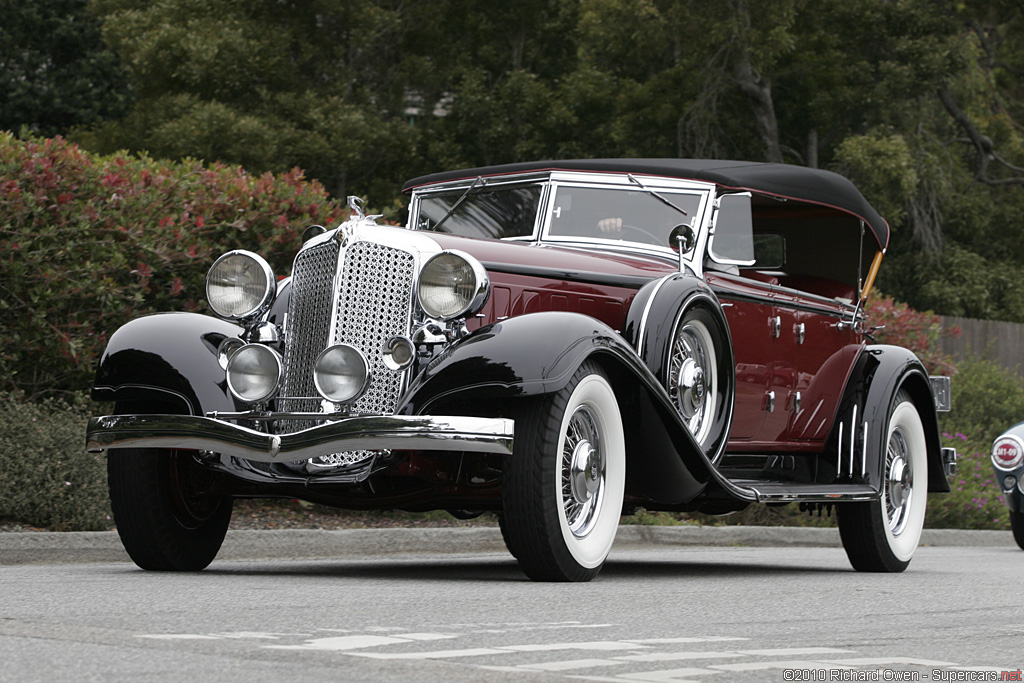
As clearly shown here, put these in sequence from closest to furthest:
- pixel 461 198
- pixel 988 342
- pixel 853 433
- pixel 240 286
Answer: pixel 240 286, pixel 461 198, pixel 853 433, pixel 988 342

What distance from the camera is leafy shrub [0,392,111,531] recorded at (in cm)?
805

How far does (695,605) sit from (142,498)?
2.61m

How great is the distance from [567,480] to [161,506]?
1.89m

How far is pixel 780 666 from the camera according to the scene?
→ 13.0 feet

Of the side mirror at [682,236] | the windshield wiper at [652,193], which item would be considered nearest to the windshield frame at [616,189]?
the windshield wiper at [652,193]

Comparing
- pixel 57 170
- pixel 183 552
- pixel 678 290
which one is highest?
pixel 57 170

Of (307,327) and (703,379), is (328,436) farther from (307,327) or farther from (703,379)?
(703,379)

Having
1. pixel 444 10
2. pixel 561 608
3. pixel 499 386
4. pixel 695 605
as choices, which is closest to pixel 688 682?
pixel 561 608

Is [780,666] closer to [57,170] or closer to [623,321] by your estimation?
[623,321]

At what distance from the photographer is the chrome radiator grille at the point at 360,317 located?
6.32m

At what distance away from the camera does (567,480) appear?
20.6 ft

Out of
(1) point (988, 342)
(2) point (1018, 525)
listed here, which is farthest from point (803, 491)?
(1) point (988, 342)

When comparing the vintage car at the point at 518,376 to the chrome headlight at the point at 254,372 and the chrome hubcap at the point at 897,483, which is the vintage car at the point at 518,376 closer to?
the chrome headlight at the point at 254,372

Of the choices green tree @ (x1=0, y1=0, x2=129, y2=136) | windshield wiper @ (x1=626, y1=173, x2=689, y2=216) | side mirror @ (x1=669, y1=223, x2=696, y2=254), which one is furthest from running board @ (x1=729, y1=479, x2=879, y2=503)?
green tree @ (x1=0, y1=0, x2=129, y2=136)
